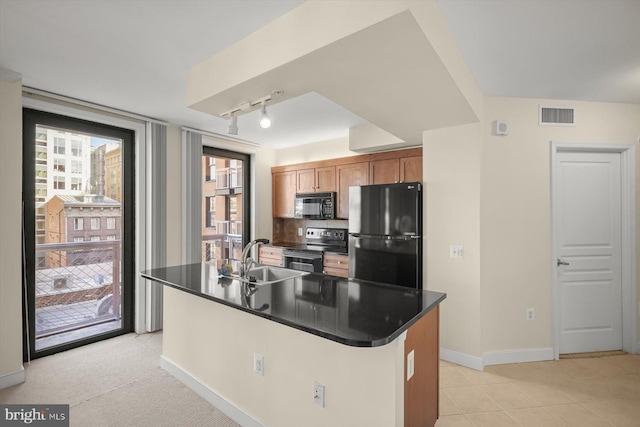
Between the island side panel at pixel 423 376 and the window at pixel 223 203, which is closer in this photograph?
the island side panel at pixel 423 376

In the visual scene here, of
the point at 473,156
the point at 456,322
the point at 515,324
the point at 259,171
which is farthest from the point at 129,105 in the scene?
the point at 515,324

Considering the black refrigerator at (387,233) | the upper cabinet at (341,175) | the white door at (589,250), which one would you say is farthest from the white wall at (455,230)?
the white door at (589,250)

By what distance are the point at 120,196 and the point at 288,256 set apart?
7.51 ft

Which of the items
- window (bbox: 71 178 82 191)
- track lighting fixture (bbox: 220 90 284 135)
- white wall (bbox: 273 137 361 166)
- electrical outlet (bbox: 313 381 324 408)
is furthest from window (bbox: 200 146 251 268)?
electrical outlet (bbox: 313 381 324 408)

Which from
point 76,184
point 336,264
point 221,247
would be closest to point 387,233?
point 336,264

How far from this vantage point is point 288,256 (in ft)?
15.7

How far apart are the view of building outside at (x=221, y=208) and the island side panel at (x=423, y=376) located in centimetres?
342

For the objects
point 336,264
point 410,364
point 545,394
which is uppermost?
point 336,264

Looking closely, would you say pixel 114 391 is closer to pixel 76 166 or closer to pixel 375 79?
pixel 76 166

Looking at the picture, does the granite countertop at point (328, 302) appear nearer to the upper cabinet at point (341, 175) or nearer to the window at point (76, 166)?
the window at point (76, 166)

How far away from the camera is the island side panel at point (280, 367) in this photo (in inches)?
61.3

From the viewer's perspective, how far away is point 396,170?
4.07 metres

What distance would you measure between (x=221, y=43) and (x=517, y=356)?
12.2 ft

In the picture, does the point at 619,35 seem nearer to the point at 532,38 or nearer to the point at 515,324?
the point at 532,38
